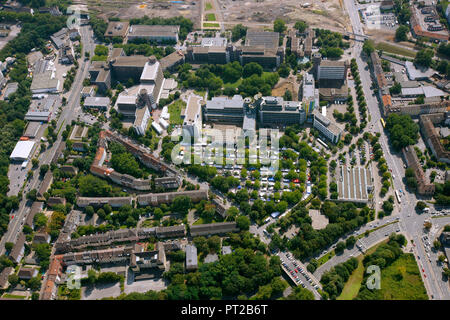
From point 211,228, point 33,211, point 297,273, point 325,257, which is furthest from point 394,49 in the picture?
point 33,211

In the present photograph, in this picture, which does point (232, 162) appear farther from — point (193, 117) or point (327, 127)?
point (327, 127)

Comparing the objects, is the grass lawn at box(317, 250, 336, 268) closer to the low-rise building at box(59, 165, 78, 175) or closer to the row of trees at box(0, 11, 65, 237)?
the low-rise building at box(59, 165, 78, 175)

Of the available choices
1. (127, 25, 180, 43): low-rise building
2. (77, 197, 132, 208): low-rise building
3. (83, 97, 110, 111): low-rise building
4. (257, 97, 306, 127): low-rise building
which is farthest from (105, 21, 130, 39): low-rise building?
(77, 197, 132, 208): low-rise building

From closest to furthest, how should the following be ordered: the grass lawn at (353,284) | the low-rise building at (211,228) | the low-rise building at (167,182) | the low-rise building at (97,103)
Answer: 1. the grass lawn at (353,284)
2. the low-rise building at (211,228)
3. the low-rise building at (167,182)
4. the low-rise building at (97,103)

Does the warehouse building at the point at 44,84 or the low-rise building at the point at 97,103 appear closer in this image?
the low-rise building at the point at 97,103

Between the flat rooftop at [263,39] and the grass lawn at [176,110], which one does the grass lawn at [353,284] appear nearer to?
the grass lawn at [176,110]

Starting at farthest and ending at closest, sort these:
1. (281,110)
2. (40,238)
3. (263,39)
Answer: (263,39) < (281,110) < (40,238)

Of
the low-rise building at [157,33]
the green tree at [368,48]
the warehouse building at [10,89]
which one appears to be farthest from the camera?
the low-rise building at [157,33]

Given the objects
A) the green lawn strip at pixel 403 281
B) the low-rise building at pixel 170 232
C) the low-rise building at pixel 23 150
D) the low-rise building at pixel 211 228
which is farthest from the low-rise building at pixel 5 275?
the green lawn strip at pixel 403 281
